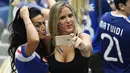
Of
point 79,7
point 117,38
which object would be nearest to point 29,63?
point 117,38

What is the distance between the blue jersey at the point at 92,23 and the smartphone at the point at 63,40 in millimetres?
1213

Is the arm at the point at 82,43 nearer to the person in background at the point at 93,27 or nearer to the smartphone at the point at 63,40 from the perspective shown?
the smartphone at the point at 63,40

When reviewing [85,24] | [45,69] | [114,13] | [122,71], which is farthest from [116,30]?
[45,69]

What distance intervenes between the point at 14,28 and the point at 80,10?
0.96 meters

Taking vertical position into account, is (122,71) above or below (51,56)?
below

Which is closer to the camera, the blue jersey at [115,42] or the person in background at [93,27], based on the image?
the blue jersey at [115,42]

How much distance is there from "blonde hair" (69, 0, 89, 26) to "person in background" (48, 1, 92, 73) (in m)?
0.79

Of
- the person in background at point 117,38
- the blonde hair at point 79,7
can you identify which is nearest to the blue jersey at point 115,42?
the person in background at point 117,38

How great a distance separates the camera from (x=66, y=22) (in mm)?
2484

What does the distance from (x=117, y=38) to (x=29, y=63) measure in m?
0.92

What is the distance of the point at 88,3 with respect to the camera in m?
3.48

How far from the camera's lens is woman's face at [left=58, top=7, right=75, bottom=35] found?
249 cm

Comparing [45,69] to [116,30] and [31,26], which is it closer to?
[31,26]

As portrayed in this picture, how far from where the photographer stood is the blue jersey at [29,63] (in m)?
2.42
